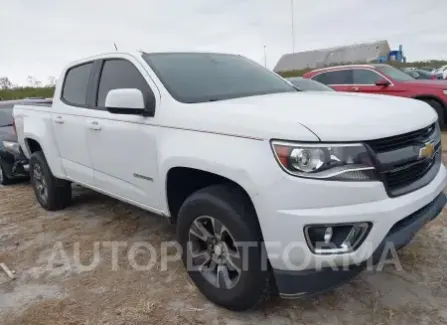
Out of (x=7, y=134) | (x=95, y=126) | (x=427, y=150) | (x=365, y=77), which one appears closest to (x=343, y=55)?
(x=365, y=77)

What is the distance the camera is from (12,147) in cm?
704

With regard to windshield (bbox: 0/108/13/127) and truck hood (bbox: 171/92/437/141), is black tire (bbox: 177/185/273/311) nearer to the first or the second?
truck hood (bbox: 171/92/437/141)

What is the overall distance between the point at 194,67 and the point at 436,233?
2618mm

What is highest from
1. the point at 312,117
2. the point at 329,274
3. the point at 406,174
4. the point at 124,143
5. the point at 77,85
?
the point at 77,85

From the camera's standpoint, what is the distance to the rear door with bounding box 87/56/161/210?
3291mm

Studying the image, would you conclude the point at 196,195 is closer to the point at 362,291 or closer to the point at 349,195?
the point at 349,195

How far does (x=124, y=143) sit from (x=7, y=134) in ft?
16.1

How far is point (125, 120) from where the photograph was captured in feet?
11.5

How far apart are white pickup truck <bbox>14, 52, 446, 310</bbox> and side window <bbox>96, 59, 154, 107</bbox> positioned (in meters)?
0.02

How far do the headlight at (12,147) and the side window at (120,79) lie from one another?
3605 millimetres

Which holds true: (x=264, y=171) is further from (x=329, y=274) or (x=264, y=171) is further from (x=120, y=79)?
(x=120, y=79)

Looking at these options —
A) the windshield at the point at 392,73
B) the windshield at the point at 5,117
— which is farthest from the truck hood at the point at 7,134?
the windshield at the point at 392,73

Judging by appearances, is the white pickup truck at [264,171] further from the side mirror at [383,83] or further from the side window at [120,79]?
the side mirror at [383,83]

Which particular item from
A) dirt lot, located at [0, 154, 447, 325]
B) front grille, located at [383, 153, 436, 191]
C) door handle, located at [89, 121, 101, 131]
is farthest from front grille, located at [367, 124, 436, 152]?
door handle, located at [89, 121, 101, 131]
